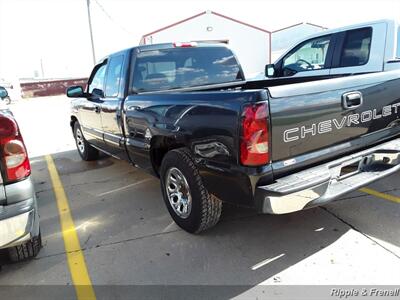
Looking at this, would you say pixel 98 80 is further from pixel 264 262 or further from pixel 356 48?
pixel 356 48

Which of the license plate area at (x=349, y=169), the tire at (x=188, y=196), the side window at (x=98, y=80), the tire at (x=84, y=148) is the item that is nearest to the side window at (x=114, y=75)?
the side window at (x=98, y=80)

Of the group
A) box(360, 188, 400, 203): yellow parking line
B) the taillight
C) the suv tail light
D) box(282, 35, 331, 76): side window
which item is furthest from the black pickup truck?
box(282, 35, 331, 76): side window

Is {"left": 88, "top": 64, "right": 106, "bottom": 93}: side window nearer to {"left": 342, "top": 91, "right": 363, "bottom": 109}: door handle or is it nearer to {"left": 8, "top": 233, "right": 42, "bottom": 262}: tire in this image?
{"left": 8, "top": 233, "right": 42, "bottom": 262}: tire

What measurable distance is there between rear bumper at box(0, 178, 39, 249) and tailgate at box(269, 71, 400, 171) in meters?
1.86

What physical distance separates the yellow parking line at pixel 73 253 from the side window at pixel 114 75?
61.6 inches

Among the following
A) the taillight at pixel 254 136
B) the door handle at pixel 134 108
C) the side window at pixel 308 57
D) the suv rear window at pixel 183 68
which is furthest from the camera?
the side window at pixel 308 57

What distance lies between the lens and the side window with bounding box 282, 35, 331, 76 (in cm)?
611

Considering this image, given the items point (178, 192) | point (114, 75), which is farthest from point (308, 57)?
point (178, 192)

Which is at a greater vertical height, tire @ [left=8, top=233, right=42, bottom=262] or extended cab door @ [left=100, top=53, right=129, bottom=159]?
extended cab door @ [left=100, top=53, right=129, bottom=159]

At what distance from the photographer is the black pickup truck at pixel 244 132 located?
2.58 m

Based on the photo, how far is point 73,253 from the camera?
134 inches

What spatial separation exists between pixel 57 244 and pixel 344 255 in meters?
2.71

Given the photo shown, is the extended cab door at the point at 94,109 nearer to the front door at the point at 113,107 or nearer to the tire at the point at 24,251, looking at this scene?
the front door at the point at 113,107

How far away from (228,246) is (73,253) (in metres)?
1.47
